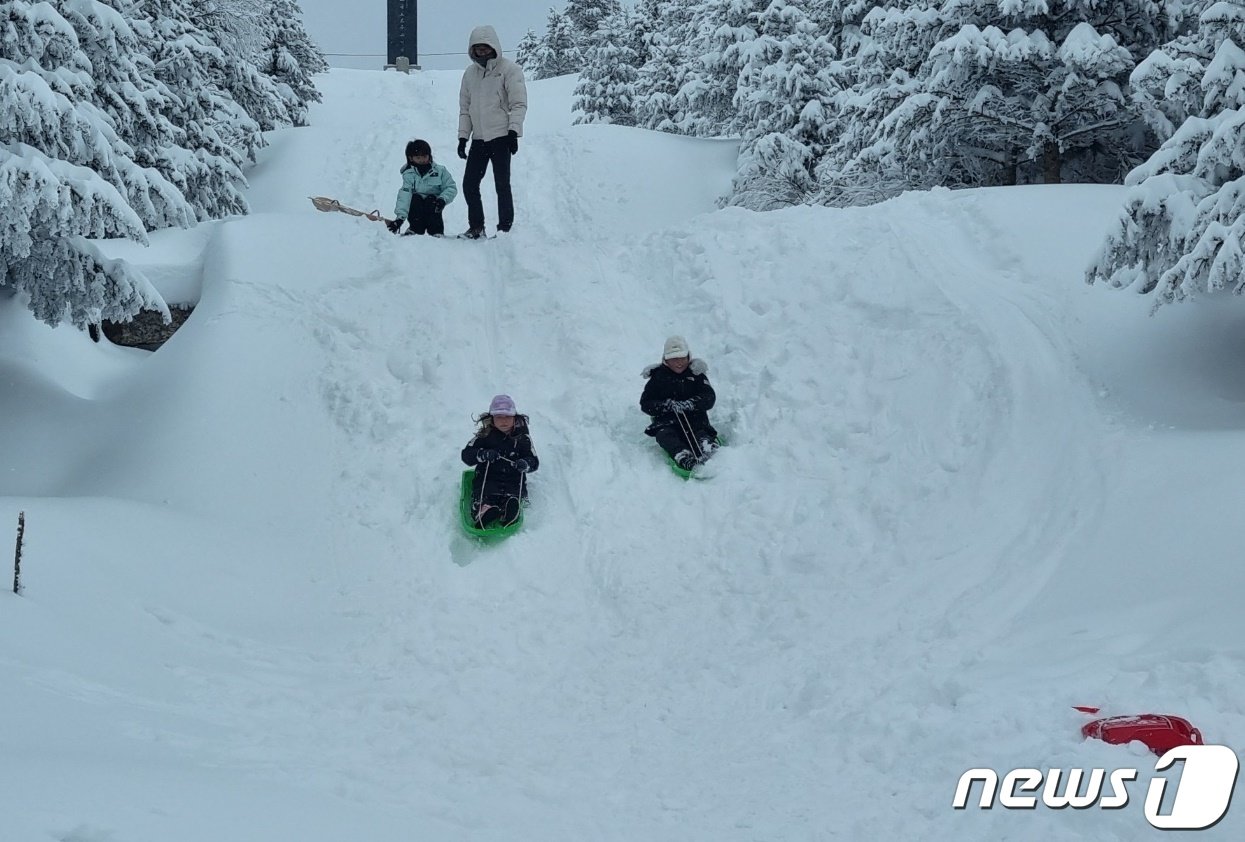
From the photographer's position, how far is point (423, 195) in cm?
1129

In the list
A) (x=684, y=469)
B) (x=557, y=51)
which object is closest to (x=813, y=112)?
(x=684, y=469)

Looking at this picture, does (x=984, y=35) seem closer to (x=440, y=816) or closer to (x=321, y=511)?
(x=321, y=511)

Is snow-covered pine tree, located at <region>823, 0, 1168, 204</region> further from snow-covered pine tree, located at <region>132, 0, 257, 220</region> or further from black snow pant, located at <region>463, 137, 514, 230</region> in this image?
snow-covered pine tree, located at <region>132, 0, 257, 220</region>

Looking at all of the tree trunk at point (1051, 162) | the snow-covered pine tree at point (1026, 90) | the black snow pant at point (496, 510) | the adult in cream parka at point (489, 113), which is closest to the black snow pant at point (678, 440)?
the black snow pant at point (496, 510)

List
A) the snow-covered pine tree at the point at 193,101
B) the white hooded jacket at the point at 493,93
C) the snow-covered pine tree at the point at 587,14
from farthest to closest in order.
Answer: the snow-covered pine tree at the point at 587,14
the snow-covered pine tree at the point at 193,101
the white hooded jacket at the point at 493,93

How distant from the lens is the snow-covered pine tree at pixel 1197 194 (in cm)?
628

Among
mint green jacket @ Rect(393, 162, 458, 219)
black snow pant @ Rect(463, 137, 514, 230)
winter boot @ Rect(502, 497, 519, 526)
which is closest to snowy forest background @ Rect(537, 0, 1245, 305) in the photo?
winter boot @ Rect(502, 497, 519, 526)

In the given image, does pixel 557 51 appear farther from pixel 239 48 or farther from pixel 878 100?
pixel 878 100

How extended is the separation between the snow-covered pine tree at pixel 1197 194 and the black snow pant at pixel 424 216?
23.2ft

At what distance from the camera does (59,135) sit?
786cm

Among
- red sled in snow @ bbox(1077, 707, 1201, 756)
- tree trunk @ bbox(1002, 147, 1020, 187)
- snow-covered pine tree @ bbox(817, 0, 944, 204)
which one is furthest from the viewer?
tree trunk @ bbox(1002, 147, 1020, 187)

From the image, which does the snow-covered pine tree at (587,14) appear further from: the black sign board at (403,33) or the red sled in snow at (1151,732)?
the red sled in snow at (1151,732)

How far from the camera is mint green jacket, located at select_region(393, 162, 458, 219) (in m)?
11.2

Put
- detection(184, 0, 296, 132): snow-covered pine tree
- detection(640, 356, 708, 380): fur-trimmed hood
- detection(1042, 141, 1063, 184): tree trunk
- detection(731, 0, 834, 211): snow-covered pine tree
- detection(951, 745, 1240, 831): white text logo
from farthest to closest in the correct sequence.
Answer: detection(184, 0, 296, 132): snow-covered pine tree < detection(731, 0, 834, 211): snow-covered pine tree < detection(1042, 141, 1063, 184): tree trunk < detection(640, 356, 708, 380): fur-trimmed hood < detection(951, 745, 1240, 831): white text logo
